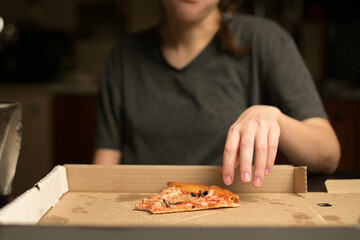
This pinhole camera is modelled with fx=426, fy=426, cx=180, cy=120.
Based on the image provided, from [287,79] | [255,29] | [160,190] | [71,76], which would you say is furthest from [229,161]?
[71,76]

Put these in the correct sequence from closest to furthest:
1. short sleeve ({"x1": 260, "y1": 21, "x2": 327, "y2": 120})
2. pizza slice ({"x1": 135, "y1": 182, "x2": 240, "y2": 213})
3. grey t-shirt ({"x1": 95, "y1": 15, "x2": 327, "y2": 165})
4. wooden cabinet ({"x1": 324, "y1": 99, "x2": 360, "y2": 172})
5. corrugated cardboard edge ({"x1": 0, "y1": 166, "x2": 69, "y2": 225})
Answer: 1. corrugated cardboard edge ({"x1": 0, "y1": 166, "x2": 69, "y2": 225})
2. pizza slice ({"x1": 135, "y1": 182, "x2": 240, "y2": 213})
3. short sleeve ({"x1": 260, "y1": 21, "x2": 327, "y2": 120})
4. grey t-shirt ({"x1": 95, "y1": 15, "x2": 327, "y2": 165})
5. wooden cabinet ({"x1": 324, "y1": 99, "x2": 360, "y2": 172})

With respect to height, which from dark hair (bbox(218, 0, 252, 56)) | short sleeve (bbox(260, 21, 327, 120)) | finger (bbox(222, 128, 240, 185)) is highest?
dark hair (bbox(218, 0, 252, 56))

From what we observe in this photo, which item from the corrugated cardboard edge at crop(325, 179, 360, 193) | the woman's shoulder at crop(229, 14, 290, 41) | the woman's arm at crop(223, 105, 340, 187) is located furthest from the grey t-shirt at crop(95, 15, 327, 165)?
the corrugated cardboard edge at crop(325, 179, 360, 193)

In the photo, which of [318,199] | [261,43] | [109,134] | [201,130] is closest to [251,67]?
[261,43]

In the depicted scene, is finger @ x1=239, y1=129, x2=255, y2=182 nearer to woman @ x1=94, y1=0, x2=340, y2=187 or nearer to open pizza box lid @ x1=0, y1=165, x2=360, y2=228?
open pizza box lid @ x1=0, y1=165, x2=360, y2=228

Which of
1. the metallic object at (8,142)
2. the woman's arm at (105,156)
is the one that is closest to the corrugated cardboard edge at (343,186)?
the metallic object at (8,142)

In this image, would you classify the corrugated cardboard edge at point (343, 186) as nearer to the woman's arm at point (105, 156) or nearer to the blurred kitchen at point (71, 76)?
the woman's arm at point (105, 156)

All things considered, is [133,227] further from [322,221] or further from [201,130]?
[201,130]
